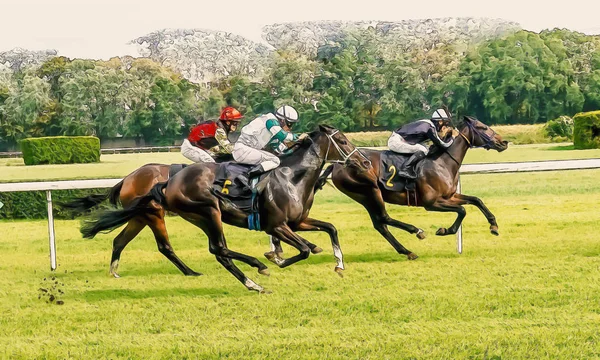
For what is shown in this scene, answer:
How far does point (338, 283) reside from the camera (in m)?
6.36

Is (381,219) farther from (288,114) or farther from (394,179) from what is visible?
(288,114)

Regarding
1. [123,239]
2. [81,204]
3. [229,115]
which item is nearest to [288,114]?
[229,115]

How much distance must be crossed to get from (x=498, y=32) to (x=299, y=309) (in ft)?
131

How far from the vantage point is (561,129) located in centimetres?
3020

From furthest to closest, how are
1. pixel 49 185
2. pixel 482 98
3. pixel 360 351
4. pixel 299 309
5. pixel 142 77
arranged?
pixel 142 77 < pixel 482 98 < pixel 49 185 < pixel 299 309 < pixel 360 351

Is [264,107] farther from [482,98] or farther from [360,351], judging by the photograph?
[360,351]

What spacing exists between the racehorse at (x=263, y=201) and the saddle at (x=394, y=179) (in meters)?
1.15

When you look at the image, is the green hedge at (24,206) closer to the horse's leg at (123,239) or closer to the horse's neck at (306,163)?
the horse's leg at (123,239)

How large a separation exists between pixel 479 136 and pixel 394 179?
1.04 m

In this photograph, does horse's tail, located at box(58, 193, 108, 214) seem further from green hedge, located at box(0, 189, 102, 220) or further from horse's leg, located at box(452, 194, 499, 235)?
green hedge, located at box(0, 189, 102, 220)

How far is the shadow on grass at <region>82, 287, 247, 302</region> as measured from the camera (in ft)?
20.2

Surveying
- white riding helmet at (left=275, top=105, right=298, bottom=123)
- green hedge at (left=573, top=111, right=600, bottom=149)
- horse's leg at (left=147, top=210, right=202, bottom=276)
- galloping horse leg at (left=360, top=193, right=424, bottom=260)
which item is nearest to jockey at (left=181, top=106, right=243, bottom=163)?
horse's leg at (left=147, top=210, right=202, bottom=276)

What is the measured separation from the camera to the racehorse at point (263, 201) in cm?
621

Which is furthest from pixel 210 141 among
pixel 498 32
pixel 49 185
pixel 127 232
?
pixel 498 32
